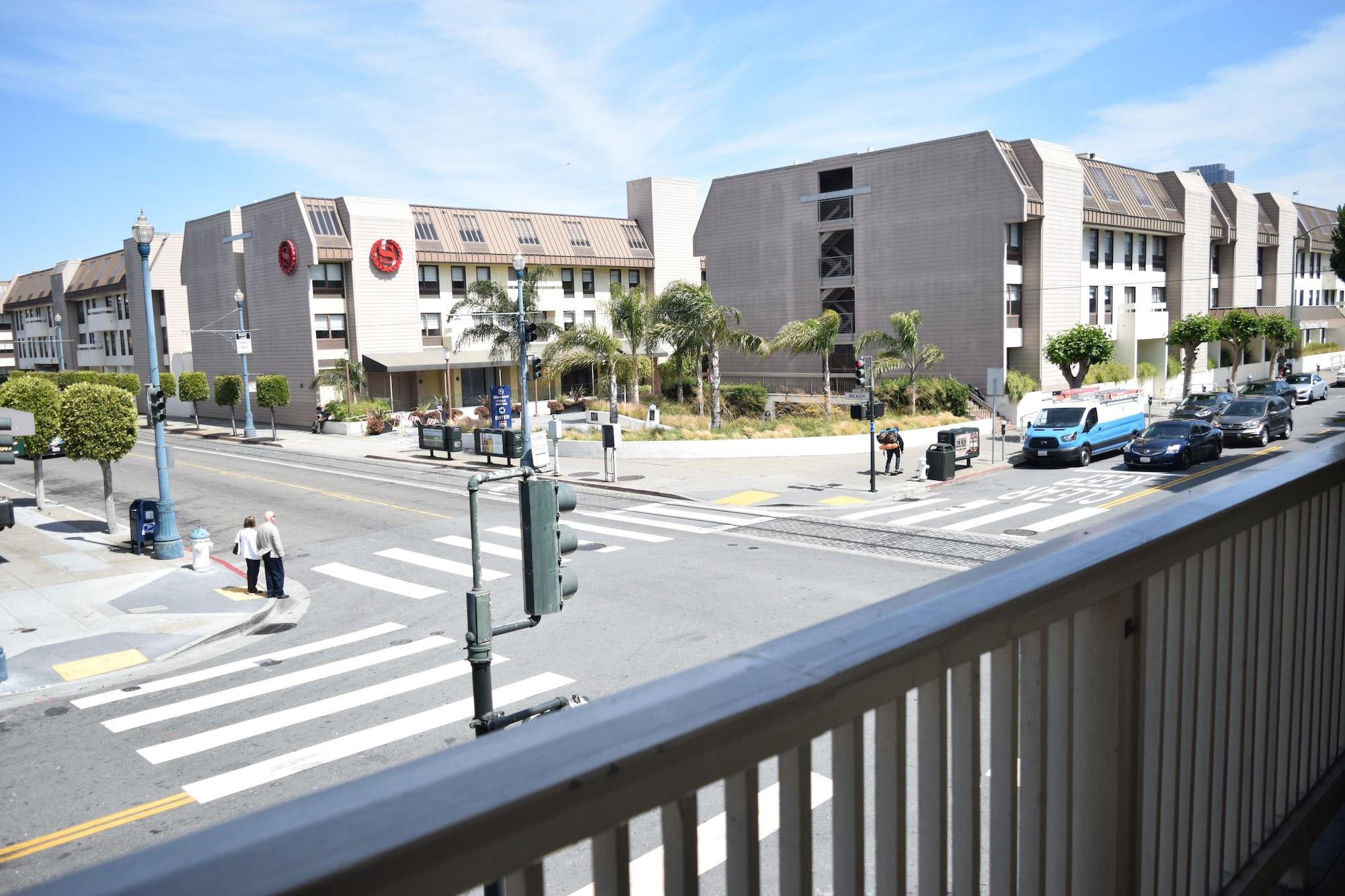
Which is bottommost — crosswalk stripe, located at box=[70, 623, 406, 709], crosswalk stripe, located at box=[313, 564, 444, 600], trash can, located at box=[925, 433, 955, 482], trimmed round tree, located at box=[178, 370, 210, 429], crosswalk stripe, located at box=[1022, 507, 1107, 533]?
crosswalk stripe, located at box=[70, 623, 406, 709]

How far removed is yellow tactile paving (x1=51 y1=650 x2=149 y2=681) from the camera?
15289mm

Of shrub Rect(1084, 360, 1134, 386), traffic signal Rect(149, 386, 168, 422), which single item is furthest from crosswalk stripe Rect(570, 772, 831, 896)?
shrub Rect(1084, 360, 1134, 386)

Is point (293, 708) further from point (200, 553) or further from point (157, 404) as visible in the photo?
point (157, 404)

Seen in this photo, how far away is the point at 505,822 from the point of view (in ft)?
3.82

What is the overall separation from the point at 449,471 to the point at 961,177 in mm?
28580

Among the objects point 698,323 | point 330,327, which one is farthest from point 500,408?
point 330,327

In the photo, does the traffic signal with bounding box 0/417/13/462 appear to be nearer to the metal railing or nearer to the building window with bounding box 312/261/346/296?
the metal railing

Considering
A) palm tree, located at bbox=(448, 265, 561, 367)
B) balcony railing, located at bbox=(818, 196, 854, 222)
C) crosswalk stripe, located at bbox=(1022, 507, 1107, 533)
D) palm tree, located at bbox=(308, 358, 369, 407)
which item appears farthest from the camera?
palm tree, located at bbox=(308, 358, 369, 407)

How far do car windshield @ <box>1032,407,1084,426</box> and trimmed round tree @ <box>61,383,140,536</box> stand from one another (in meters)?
27.6

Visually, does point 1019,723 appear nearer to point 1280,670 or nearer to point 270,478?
point 1280,670

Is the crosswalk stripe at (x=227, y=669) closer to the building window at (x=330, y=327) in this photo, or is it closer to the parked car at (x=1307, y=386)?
the building window at (x=330, y=327)

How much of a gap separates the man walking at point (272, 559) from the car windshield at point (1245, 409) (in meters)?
33.0

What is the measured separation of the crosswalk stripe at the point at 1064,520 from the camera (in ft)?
77.0

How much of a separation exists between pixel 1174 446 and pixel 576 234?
143 feet
